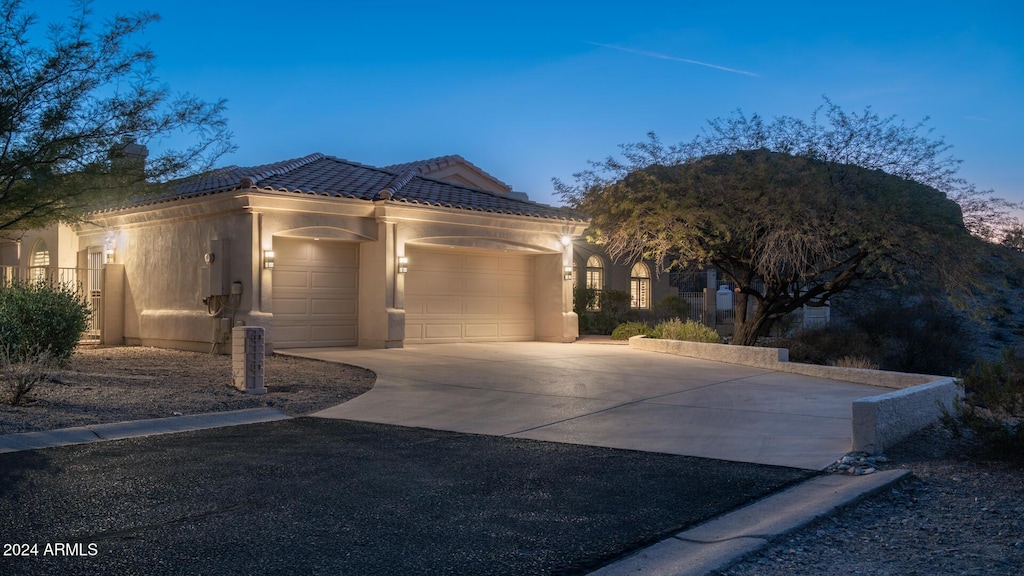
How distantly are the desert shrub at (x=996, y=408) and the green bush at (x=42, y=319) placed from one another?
38.3ft

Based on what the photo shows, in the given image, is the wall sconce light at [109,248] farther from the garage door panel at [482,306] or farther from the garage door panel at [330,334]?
the garage door panel at [482,306]

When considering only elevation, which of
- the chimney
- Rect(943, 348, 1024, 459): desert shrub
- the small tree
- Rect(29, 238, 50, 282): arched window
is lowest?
Rect(943, 348, 1024, 459): desert shrub

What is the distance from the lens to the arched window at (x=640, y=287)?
3247 centimetres

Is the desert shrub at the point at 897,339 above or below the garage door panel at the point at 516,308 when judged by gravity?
below

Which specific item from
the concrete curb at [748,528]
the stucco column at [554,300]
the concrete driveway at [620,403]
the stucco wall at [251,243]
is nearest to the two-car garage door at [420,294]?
the stucco column at [554,300]

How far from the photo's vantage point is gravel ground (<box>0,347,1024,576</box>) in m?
4.95

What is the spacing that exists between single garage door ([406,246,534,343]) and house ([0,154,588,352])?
3 cm

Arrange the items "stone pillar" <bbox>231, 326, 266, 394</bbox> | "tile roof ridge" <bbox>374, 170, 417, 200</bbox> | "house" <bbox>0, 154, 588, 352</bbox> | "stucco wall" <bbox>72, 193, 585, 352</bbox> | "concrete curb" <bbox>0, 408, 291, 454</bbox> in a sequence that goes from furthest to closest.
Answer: "tile roof ridge" <bbox>374, 170, 417, 200</bbox>, "house" <bbox>0, 154, 588, 352</bbox>, "stucco wall" <bbox>72, 193, 585, 352</bbox>, "stone pillar" <bbox>231, 326, 266, 394</bbox>, "concrete curb" <bbox>0, 408, 291, 454</bbox>

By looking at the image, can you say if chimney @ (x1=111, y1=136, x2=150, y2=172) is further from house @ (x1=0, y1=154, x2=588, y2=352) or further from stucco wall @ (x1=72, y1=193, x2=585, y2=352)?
stucco wall @ (x1=72, y1=193, x2=585, y2=352)

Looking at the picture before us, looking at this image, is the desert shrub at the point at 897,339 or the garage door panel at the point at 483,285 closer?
the desert shrub at the point at 897,339

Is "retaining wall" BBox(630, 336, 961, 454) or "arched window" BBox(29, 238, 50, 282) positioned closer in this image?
"retaining wall" BBox(630, 336, 961, 454)

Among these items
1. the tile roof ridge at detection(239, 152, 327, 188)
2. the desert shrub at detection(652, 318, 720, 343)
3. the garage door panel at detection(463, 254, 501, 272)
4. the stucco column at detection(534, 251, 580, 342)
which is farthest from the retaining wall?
the tile roof ridge at detection(239, 152, 327, 188)

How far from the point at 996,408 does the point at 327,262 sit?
45.2ft

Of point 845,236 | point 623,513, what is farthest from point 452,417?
point 845,236
